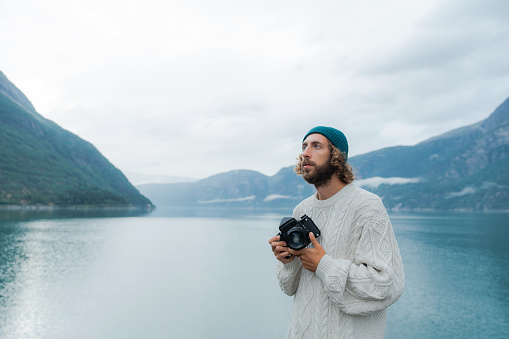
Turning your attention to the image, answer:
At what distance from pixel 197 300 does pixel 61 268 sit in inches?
790

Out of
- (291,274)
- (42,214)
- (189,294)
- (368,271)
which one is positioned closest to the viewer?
(368,271)

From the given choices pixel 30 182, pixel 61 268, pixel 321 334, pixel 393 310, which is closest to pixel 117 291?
pixel 61 268

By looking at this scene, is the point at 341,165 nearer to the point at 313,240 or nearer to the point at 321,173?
the point at 321,173

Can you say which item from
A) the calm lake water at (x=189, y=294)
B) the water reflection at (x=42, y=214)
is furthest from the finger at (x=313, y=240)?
the water reflection at (x=42, y=214)

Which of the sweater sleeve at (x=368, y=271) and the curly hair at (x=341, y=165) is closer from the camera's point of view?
the sweater sleeve at (x=368, y=271)

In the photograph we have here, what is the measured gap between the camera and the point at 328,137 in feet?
9.20

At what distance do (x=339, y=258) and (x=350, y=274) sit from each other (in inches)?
7.2

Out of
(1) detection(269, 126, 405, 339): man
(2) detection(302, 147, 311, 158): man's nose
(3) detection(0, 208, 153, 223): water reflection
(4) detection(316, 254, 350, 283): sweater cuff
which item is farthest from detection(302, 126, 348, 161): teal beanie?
(3) detection(0, 208, 153, 223): water reflection

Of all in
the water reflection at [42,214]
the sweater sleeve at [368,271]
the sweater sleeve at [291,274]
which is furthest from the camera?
the water reflection at [42,214]

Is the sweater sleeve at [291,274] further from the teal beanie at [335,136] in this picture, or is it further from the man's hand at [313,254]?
the teal beanie at [335,136]

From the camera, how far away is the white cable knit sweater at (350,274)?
2.45 meters

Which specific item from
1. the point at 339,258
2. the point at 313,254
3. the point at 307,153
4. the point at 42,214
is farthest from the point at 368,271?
the point at 42,214

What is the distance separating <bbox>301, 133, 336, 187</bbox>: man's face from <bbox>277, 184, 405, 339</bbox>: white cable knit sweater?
0.64ft

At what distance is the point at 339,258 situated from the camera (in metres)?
2.63
